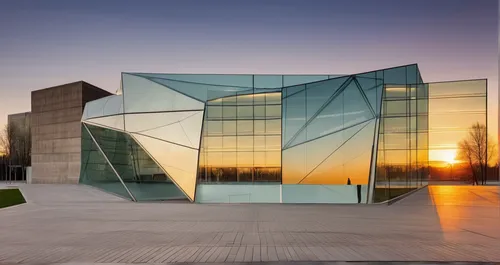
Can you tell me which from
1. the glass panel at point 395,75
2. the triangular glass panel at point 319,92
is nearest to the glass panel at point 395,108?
the glass panel at point 395,75

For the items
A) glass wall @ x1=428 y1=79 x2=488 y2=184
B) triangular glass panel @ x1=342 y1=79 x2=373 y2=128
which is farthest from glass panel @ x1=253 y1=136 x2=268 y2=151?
glass wall @ x1=428 y1=79 x2=488 y2=184

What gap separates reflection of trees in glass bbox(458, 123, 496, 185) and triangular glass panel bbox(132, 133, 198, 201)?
23396 millimetres

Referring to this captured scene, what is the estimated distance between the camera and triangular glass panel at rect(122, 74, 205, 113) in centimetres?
2484

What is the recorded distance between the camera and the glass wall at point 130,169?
24906 mm

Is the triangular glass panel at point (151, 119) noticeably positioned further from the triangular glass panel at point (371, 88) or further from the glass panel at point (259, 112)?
the triangular glass panel at point (371, 88)

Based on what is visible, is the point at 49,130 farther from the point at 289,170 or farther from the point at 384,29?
the point at 384,29

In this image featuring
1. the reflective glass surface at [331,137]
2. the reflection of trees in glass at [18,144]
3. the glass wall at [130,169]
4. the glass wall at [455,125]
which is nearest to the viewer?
the reflective glass surface at [331,137]

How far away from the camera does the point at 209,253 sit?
29.3 feet

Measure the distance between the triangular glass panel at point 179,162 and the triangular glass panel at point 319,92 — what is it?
690cm

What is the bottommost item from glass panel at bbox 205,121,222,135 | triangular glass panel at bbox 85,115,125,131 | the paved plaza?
the paved plaza

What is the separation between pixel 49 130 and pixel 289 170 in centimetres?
2814

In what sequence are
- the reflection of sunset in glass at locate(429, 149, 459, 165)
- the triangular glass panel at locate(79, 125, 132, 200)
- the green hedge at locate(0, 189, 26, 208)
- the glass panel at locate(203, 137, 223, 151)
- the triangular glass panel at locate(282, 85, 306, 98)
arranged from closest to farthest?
the triangular glass panel at locate(282, 85, 306, 98), the green hedge at locate(0, 189, 26, 208), the glass panel at locate(203, 137, 223, 151), the triangular glass panel at locate(79, 125, 132, 200), the reflection of sunset in glass at locate(429, 149, 459, 165)

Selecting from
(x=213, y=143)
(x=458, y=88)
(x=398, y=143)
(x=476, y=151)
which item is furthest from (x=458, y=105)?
(x=213, y=143)

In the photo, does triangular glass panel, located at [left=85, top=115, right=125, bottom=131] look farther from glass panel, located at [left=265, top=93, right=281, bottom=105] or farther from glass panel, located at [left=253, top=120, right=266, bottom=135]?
glass panel, located at [left=265, top=93, right=281, bottom=105]
